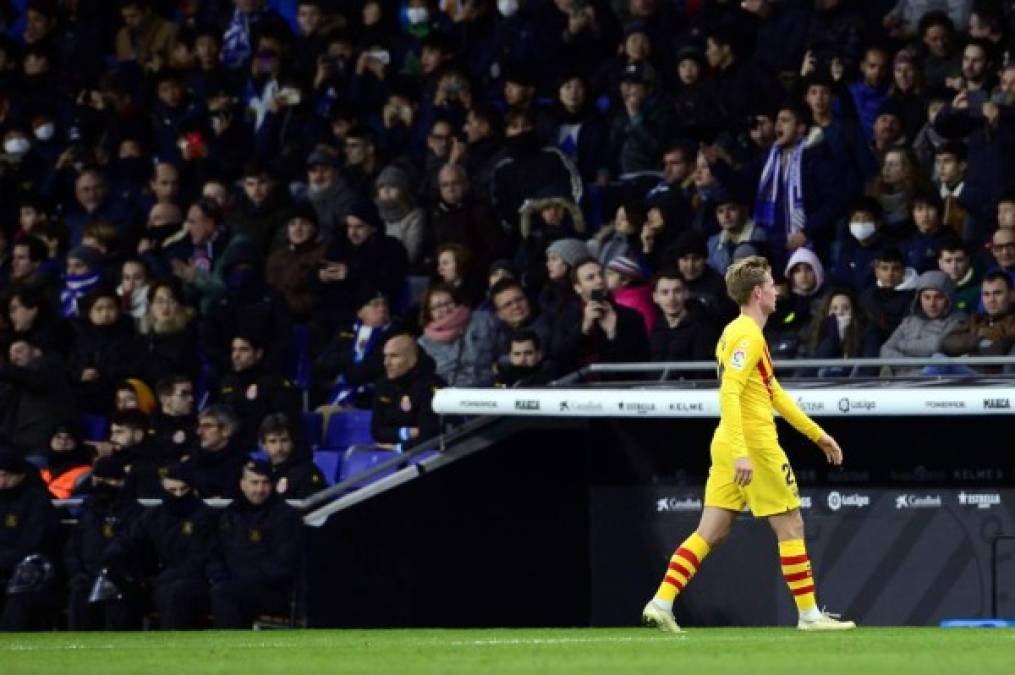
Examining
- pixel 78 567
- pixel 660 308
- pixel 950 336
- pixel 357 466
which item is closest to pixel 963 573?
pixel 950 336

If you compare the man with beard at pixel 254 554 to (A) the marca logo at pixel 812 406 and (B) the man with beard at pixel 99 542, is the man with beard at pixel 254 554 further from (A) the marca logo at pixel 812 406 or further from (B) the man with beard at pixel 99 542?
(A) the marca logo at pixel 812 406

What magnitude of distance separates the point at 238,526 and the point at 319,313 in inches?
132

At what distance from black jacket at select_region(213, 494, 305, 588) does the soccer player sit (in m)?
4.18

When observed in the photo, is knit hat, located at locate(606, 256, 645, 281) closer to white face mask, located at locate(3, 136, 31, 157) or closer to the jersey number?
the jersey number

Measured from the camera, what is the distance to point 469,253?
723 inches

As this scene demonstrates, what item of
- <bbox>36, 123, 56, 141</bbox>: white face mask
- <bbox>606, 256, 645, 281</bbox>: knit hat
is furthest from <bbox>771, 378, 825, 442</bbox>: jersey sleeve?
<bbox>36, 123, 56, 141</bbox>: white face mask

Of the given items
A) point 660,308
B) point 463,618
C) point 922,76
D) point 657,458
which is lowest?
point 463,618

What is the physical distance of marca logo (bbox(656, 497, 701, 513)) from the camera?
15.8 m

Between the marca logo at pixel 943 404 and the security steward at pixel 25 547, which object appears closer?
the marca logo at pixel 943 404

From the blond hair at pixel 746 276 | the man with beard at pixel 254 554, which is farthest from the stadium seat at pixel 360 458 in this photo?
the blond hair at pixel 746 276

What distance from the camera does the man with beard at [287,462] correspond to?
54.6 ft

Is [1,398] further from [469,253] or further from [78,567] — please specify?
[469,253]

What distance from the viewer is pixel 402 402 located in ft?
56.1

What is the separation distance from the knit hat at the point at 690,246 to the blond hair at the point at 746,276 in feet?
15.7
